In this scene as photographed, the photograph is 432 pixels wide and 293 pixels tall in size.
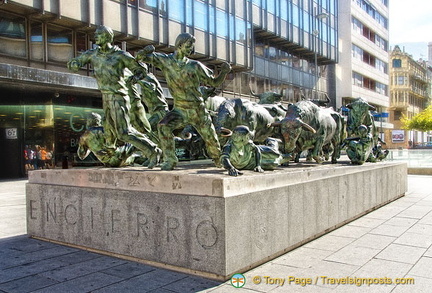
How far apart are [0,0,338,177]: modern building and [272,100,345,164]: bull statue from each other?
32.7 ft

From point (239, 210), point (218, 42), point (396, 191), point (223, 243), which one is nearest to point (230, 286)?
point (223, 243)

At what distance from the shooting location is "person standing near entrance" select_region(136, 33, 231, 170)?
6227 millimetres

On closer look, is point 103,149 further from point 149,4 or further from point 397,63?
point 397,63

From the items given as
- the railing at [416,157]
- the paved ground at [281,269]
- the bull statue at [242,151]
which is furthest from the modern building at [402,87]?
the bull statue at [242,151]

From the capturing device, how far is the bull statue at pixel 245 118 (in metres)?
8.26

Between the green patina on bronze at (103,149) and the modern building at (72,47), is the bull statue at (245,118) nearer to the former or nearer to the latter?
the green patina on bronze at (103,149)

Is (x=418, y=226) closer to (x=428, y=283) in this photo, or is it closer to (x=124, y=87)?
(x=428, y=283)

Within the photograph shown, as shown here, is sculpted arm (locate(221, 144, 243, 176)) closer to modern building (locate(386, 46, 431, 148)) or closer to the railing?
the railing

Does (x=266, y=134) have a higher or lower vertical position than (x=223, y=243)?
higher

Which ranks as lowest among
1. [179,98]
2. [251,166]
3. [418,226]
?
[418,226]

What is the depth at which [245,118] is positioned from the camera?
852cm

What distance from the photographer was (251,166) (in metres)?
6.36

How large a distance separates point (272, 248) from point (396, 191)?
23.0 ft

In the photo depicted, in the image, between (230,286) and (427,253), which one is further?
(427,253)
